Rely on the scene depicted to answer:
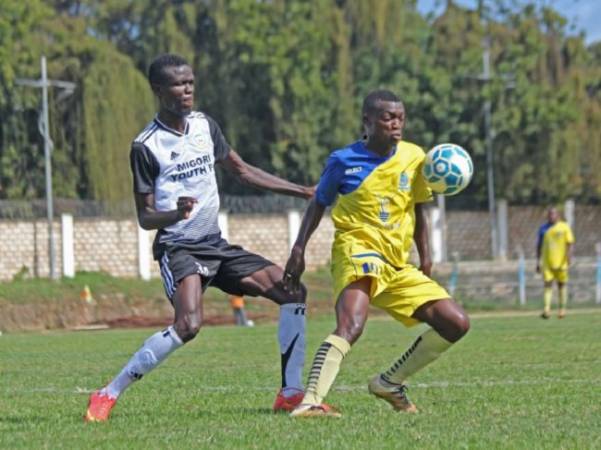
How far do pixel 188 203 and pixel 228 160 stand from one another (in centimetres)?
114

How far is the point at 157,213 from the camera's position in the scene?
9.40m

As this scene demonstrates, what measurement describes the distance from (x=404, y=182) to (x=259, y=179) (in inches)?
47.8

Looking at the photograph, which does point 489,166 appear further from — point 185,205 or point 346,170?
point 185,205

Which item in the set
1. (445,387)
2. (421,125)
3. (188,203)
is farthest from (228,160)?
(421,125)

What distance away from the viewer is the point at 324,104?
59156 mm

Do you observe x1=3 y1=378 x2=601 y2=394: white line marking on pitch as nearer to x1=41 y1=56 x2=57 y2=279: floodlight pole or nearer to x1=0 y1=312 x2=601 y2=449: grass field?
x1=0 y1=312 x2=601 y2=449: grass field

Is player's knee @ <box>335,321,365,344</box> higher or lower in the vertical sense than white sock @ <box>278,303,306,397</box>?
higher

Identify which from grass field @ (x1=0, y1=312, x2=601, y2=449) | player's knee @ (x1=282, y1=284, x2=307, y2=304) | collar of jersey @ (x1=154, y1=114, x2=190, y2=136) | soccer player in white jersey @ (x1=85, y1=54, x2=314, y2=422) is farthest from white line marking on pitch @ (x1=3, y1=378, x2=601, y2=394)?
collar of jersey @ (x1=154, y1=114, x2=190, y2=136)

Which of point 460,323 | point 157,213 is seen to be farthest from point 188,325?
point 460,323

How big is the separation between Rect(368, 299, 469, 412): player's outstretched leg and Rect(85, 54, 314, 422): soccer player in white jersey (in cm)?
62

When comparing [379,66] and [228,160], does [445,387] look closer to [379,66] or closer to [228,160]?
[228,160]

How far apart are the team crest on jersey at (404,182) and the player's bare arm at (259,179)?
0.76 meters

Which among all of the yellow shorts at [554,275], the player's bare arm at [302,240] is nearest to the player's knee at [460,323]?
the player's bare arm at [302,240]

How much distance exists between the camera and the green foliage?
4947 cm
